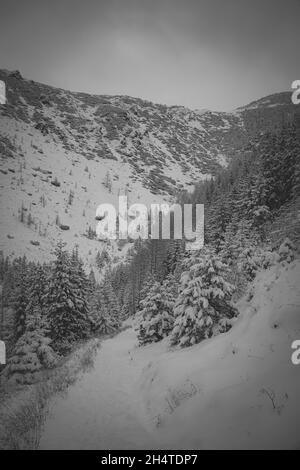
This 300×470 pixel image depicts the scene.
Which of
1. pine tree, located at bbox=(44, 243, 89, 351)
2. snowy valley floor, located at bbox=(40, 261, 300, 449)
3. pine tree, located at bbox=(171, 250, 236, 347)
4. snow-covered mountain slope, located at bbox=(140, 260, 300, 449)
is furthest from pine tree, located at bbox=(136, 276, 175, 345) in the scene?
pine tree, located at bbox=(44, 243, 89, 351)

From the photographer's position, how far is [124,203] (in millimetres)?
189375

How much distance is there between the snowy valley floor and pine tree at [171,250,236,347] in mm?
1151

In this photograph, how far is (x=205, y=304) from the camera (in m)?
11.1

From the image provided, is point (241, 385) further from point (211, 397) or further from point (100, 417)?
point (100, 417)

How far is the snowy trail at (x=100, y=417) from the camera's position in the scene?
599cm

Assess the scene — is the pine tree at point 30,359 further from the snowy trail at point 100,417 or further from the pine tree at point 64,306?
the snowy trail at point 100,417

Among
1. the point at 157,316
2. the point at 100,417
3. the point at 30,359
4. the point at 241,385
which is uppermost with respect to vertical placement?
the point at 241,385

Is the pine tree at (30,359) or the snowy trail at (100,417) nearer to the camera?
the snowy trail at (100,417)

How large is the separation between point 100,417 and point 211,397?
3.37 metres

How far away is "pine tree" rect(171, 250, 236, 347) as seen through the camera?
1134cm

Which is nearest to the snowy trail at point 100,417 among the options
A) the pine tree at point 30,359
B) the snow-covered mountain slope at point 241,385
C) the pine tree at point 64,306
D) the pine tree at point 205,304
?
the snow-covered mountain slope at point 241,385

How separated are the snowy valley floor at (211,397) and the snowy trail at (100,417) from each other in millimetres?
26

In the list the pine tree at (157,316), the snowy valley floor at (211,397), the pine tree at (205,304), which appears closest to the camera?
the snowy valley floor at (211,397)

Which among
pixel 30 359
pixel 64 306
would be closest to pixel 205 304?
pixel 30 359
